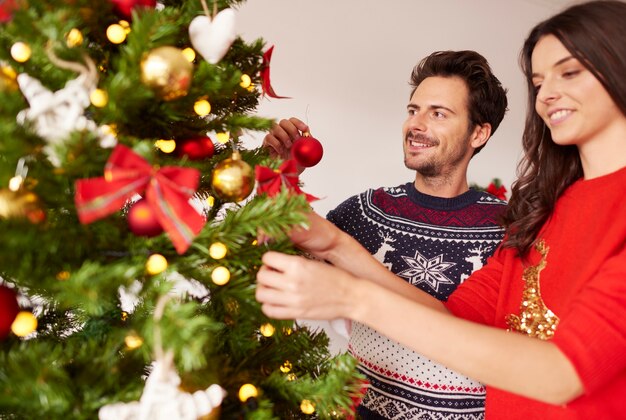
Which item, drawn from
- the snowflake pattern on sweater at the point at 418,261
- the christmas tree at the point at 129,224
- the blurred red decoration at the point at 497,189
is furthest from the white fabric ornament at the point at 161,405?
the blurred red decoration at the point at 497,189

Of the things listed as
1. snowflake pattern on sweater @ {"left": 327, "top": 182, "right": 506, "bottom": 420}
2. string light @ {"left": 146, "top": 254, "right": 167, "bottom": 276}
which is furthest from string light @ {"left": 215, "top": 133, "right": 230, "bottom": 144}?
snowflake pattern on sweater @ {"left": 327, "top": 182, "right": 506, "bottom": 420}

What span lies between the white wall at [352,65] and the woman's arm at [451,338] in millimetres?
1619

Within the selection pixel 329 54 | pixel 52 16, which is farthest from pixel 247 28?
pixel 52 16

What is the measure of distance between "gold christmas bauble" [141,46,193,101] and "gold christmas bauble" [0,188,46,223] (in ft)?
0.54

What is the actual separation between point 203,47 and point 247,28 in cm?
184

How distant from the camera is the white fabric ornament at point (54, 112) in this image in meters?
0.49

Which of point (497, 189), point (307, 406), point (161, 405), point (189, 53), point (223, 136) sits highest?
point (189, 53)

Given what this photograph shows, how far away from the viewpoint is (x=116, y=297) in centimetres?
64

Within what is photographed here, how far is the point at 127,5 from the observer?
606mm

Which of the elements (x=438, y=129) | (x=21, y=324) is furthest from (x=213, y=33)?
(x=438, y=129)

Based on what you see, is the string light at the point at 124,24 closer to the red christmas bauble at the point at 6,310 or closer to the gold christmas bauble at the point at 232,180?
the gold christmas bauble at the point at 232,180

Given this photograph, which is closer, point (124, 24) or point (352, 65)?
point (124, 24)

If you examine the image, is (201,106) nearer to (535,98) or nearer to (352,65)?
(535,98)

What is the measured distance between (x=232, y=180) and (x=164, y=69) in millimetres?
147
